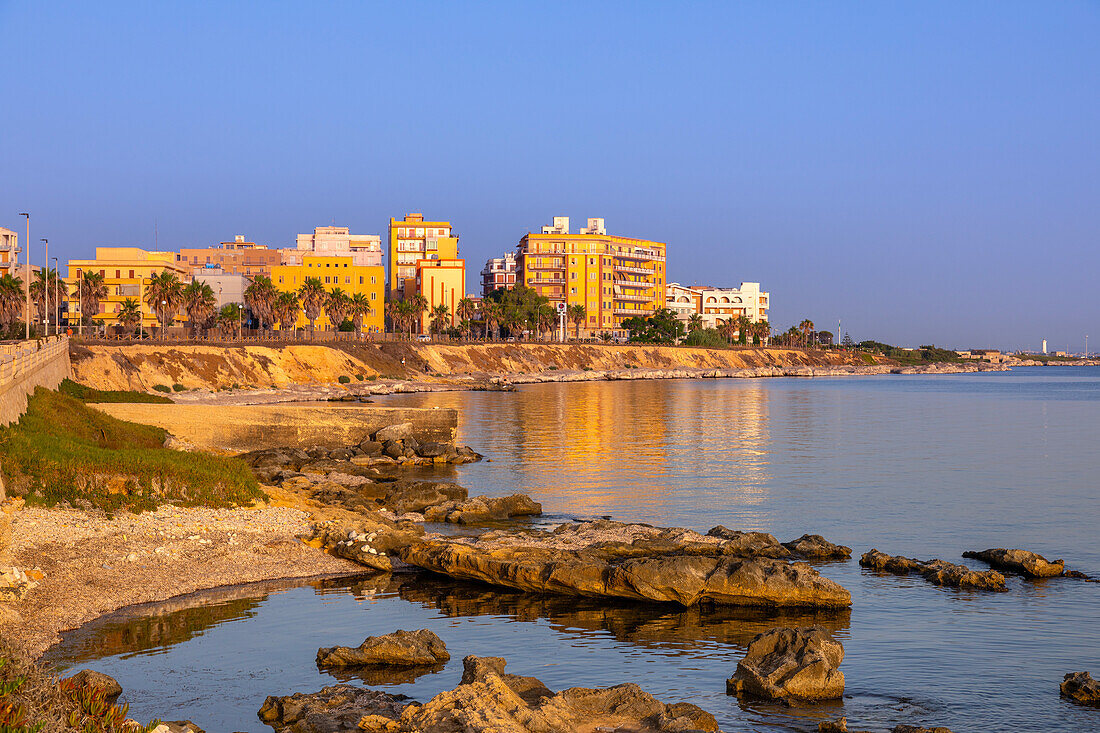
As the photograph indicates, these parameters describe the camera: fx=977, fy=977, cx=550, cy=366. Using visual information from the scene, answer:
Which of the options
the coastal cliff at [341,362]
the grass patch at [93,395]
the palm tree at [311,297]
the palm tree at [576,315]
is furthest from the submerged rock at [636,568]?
the palm tree at [576,315]

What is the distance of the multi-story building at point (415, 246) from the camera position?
189125mm

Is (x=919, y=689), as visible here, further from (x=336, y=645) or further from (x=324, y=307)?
(x=324, y=307)

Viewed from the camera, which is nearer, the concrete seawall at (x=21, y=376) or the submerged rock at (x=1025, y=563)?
the submerged rock at (x=1025, y=563)

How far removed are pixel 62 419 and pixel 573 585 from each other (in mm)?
24786

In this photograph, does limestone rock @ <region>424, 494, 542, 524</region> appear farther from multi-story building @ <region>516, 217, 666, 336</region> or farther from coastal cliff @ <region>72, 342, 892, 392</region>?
multi-story building @ <region>516, 217, 666, 336</region>

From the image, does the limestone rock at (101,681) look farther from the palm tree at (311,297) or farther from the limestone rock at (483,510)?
the palm tree at (311,297)

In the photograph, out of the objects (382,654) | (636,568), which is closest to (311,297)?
(636,568)

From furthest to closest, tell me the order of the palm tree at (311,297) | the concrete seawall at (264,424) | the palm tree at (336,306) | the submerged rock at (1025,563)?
the palm tree at (336,306)
the palm tree at (311,297)
the concrete seawall at (264,424)
the submerged rock at (1025,563)

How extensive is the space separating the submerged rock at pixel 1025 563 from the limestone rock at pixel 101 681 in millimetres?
21232

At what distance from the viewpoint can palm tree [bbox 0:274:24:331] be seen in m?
95.8

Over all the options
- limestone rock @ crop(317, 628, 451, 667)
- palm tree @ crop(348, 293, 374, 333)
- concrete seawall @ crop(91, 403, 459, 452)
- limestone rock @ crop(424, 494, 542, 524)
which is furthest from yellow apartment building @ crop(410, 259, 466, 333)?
limestone rock @ crop(317, 628, 451, 667)

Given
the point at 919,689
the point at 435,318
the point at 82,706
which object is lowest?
the point at 919,689

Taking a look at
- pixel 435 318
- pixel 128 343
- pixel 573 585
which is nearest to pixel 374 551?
pixel 573 585

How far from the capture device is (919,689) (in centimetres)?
1664
